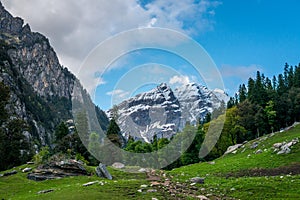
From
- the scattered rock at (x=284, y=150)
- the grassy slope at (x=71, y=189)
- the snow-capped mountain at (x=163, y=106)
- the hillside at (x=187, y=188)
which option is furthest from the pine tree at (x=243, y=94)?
the grassy slope at (x=71, y=189)

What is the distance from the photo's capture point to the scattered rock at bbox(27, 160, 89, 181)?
35.8m

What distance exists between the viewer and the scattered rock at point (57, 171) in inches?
1411

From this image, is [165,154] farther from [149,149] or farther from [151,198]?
[151,198]

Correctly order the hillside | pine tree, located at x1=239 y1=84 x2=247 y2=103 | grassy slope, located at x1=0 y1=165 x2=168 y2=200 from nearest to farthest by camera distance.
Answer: the hillside
grassy slope, located at x1=0 y1=165 x2=168 y2=200
pine tree, located at x1=239 y1=84 x2=247 y2=103

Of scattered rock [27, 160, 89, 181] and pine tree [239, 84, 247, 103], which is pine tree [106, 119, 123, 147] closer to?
scattered rock [27, 160, 89, 181]

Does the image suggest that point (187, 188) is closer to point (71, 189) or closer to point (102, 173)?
point (71, 189)

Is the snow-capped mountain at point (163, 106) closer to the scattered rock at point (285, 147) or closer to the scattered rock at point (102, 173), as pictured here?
the scattered rock at point (102, 173)

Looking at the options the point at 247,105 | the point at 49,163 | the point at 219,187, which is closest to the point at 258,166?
the point at 219,187

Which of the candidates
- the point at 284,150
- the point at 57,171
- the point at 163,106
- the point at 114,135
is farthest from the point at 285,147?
the point at 114,135

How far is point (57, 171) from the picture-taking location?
1449 inches

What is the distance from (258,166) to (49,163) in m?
26.5

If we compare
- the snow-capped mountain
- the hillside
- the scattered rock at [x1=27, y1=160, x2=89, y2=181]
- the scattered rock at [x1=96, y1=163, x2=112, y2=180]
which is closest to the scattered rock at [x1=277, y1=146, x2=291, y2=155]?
the hillside

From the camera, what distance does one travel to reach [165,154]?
70062 mm

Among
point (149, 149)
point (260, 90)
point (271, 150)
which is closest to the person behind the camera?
point (271, 150)
